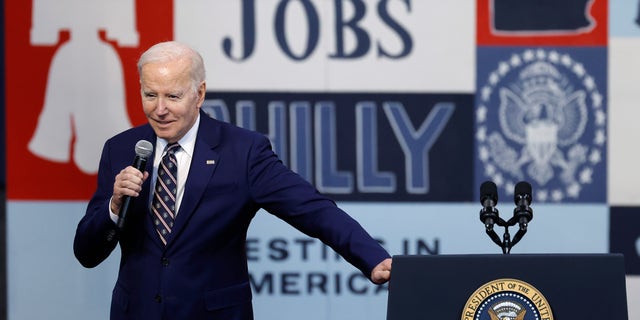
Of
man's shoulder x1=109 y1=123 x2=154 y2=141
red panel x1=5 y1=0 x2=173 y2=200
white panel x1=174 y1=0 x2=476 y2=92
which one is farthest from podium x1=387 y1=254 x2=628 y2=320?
red panel x1=5 y1=0 x2=173 y2=200

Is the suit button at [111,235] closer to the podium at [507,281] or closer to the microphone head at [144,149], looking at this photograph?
the microphone head at [144,149]

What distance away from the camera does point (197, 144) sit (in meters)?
2.96

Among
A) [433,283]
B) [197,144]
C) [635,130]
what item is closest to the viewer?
[433,283]

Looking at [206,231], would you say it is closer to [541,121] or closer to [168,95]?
[168,95]

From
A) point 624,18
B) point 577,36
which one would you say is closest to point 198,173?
point 577,36

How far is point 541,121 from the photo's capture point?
4617 mm

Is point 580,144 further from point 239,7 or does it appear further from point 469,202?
point 239,7

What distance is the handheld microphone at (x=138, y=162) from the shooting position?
8.86ft

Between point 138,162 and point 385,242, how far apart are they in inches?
85.5

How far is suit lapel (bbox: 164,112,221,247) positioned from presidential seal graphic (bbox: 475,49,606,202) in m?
1.94

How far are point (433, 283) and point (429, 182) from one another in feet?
6.98

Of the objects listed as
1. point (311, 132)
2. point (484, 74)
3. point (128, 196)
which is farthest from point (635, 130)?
point (128, 196)

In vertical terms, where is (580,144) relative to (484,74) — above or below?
below

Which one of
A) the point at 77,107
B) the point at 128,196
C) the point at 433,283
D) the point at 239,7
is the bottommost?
the point at 433,283
